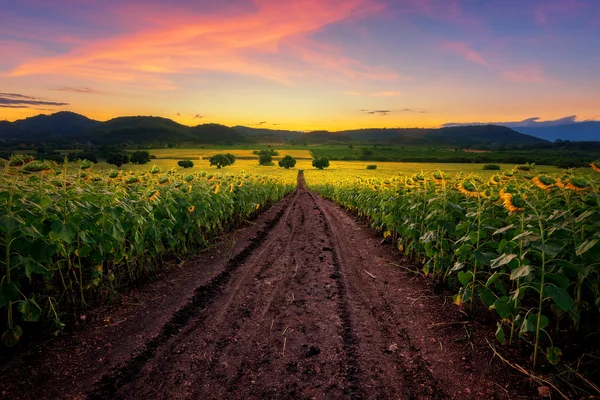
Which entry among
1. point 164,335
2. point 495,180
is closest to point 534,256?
point 495,180

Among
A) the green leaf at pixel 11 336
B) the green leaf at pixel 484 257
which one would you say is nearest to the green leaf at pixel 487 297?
the green leaf at pixel 484 257

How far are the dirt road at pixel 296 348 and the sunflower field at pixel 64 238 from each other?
1021 millimetres

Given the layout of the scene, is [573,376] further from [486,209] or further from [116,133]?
[116,133]

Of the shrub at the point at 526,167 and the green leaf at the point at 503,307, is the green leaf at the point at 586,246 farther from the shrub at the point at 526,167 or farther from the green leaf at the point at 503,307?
the shrub at the point at 526,167

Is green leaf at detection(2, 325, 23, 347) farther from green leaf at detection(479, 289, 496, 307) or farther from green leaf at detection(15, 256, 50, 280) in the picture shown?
green leaf at detection(479, 289, 496, 307)

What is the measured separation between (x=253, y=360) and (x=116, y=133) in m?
191

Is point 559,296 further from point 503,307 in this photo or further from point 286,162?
point 286,162

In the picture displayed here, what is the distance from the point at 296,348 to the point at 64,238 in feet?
11.5

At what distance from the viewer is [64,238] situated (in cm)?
437

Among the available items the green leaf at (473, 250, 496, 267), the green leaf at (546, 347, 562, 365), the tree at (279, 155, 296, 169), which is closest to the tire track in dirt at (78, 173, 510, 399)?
the green leaf at (546, 347, 562, 365)

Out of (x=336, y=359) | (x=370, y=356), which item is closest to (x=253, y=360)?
(x=336, y=359)

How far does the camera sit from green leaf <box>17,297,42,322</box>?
13.5 feet

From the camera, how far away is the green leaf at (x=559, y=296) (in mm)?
3486

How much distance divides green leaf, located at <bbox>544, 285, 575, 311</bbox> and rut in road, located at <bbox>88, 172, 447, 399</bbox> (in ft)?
5.46
